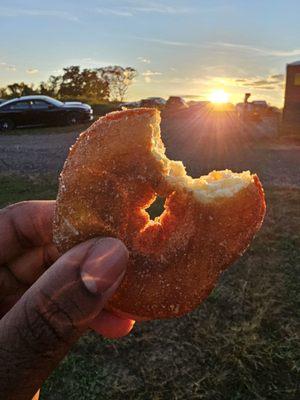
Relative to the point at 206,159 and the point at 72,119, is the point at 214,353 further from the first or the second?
the point at 72,119

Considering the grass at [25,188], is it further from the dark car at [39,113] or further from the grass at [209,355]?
the dark car at [39,113]

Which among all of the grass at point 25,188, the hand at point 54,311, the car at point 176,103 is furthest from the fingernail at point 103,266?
the car at point 176,103

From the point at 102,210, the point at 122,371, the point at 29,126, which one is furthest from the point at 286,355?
the point at 29,126

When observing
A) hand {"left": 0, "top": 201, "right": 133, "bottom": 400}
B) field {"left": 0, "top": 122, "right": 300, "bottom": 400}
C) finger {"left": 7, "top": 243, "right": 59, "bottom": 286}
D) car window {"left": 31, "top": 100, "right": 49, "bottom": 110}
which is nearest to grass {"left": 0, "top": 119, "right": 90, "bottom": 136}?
car window {"left": 31, "top": 100, "right": 49, "bottom": 110}

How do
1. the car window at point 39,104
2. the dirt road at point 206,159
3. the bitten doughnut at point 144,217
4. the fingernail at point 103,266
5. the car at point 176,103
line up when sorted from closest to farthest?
the fingernail at point 103,266 < the bitten doughnut at point 144,217 < the dirt road at point 206,159 < the car window at point 39,104 < the car at point 176,103

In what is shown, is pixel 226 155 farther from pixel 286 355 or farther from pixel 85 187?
pixel 85 187

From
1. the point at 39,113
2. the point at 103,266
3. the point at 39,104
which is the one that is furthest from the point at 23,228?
the point at 39,104
